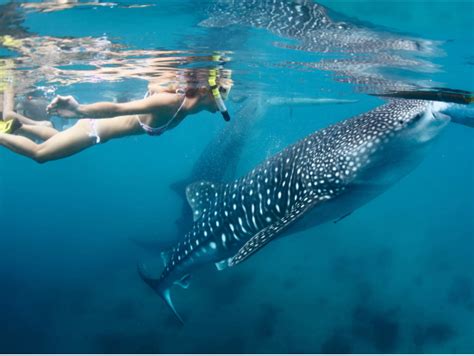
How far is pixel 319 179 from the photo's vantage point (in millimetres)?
6457

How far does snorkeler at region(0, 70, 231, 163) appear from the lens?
23.7 feet

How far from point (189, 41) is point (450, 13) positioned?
4720 millimetres

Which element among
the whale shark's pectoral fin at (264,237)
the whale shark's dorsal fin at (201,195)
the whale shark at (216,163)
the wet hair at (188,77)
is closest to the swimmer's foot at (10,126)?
the wet hair at (188,77)

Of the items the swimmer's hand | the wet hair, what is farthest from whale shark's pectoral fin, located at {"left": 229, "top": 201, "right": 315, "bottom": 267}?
the wet hair

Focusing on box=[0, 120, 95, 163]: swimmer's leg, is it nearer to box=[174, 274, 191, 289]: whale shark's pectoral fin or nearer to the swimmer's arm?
the swimmer's arm

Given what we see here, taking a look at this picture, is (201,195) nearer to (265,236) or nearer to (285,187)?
(285,187)

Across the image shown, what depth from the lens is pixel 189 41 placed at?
8328 mm

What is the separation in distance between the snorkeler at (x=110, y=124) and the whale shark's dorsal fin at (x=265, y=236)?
234cm

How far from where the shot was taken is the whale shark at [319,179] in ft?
19.7

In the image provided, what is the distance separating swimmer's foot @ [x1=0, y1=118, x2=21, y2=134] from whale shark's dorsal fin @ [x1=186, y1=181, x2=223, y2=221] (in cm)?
365

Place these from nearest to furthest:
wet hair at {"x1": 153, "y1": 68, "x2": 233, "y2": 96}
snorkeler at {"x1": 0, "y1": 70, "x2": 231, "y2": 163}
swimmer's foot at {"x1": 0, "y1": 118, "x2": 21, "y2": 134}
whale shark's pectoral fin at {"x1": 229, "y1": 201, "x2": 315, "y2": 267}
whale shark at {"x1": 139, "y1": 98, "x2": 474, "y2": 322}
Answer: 1. whale shark's pectoral fin at {"x1": 229, "y1": 201, "x2": 315, "y2": 267}
2. whale shark at {"x1": 139, "y1": 98, "x2": 474, "y2": 322}
3. snorkeler at {"x1": 0, "y1": 70, "x2": 231, "y2": 163}
4. swimmer's foot at {"x1": 0, "y1": 118, "x2": 21, "y2": 134}
5. wet hair at {"x1": 153, "y1": 68, "x2": 233, "y2": 96}

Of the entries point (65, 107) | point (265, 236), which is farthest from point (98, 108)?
point (265, 236)

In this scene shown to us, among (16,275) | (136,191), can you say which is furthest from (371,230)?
(136,191)

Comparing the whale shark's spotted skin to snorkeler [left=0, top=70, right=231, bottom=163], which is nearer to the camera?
the whale shark's spotted skin
